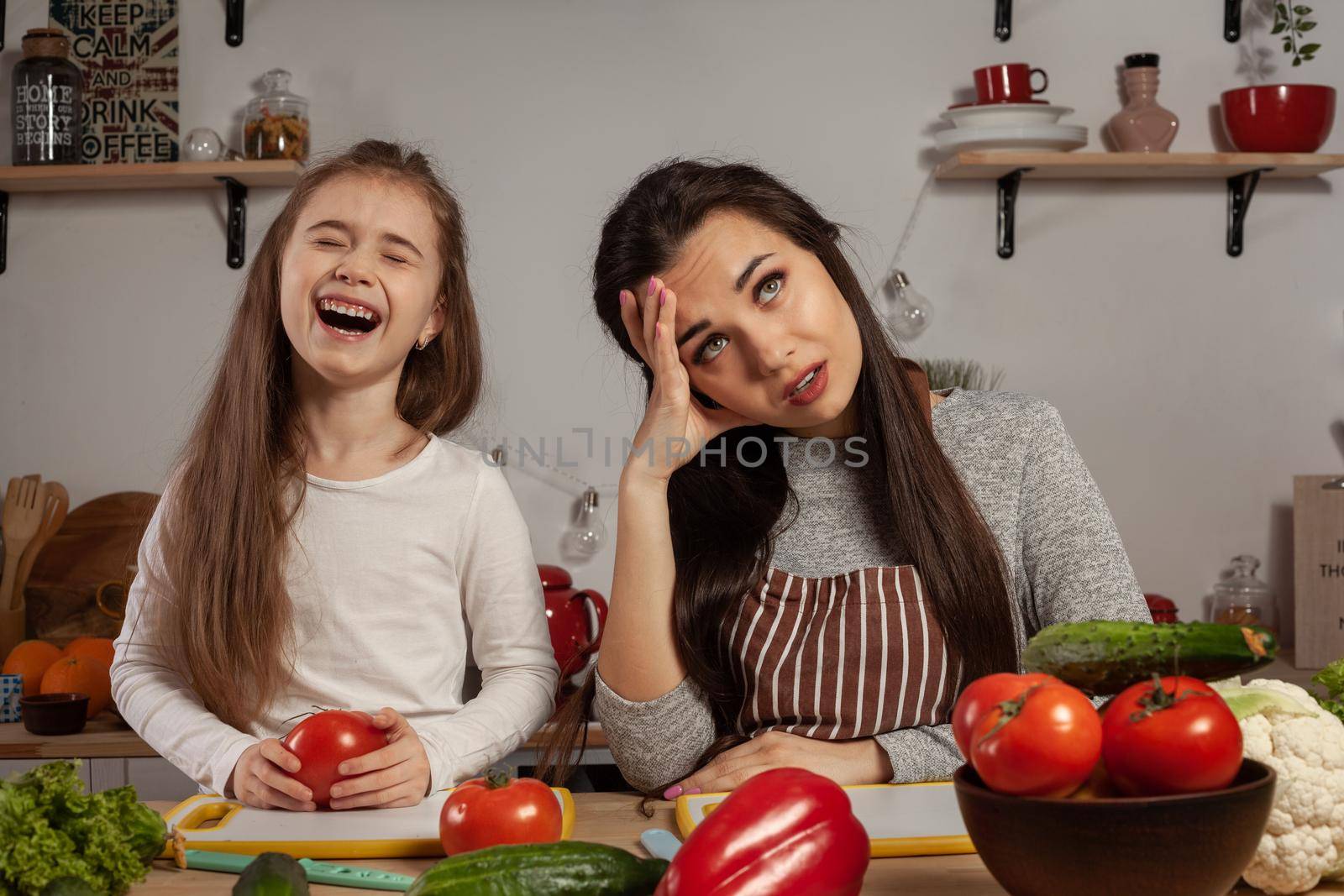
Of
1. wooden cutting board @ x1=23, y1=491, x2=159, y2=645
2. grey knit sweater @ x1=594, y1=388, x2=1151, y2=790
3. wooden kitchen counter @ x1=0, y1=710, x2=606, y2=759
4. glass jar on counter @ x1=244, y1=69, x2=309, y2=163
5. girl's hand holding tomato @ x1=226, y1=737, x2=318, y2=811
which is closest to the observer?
girl's hand holding tomato @ x1=226, y1=737, x2=318, y2=811

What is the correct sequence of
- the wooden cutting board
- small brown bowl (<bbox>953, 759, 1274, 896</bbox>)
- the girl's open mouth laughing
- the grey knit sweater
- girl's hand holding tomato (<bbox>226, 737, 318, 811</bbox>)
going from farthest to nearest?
the wooden cutting board, the girl's open mouth laughing, the grey knit sweater, girl's hand holding tomato (<bbox>226, 737, 318, 811</bbox>), small brown bowl (<bbox>953, 759, 1274, 896</bbox>)

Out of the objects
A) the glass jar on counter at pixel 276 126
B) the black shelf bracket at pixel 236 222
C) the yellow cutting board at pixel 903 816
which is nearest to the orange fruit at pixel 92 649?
the black shelf bracket at pixel 236 222

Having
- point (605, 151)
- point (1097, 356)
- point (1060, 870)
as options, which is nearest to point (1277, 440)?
point (1097, 356)

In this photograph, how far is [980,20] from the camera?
2506 mm

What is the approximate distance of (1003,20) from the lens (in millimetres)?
2488

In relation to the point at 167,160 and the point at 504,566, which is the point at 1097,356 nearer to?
the point at 504,566

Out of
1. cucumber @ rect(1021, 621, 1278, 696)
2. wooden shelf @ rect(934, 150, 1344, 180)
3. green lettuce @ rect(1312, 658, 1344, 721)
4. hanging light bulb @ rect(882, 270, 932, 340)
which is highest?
wooden shelf @ rect(934, 150, 1344, 180)

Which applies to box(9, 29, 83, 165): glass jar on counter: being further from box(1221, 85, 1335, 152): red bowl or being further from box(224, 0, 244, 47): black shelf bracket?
box(1221, 85, 1335, 152): red bowl

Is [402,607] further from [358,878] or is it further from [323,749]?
[358,878]

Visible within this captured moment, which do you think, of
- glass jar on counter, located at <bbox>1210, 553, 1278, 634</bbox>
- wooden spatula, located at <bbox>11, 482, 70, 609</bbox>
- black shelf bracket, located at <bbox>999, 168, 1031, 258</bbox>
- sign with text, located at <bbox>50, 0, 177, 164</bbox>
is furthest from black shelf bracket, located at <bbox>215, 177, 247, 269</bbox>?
glass jar on counter, located at <bbox>1210, 553, 1278, 634</bbox>

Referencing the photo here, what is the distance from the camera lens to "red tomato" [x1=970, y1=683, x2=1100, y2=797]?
1.95 ft

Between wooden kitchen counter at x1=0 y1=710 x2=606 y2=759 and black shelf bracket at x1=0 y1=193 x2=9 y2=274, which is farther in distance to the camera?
black shelf bracket at x1=0 y1=193 x2=9 y2=274

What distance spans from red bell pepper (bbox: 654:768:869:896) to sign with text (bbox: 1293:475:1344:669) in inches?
75.9

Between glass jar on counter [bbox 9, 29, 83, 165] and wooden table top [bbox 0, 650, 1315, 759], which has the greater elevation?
glass jar on counter [bbox 9, 29, 83, 165]
